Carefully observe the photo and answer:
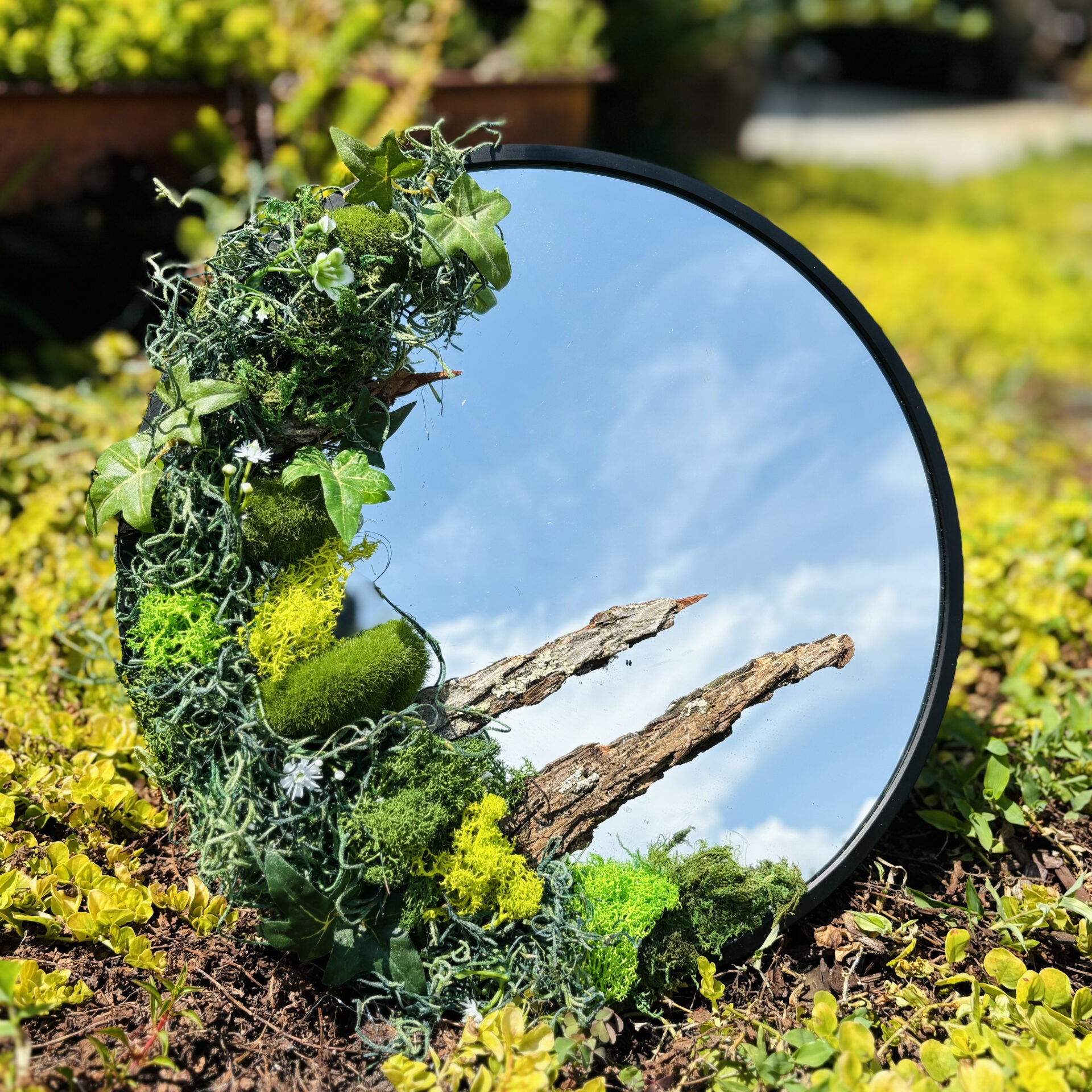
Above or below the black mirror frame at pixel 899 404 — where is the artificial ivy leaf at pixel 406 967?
below

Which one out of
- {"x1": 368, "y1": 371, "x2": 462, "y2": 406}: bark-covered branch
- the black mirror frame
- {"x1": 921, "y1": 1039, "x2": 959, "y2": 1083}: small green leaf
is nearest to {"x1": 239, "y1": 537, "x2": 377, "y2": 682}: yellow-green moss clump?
{"x1": 368, "y1": 371, "x2": 462, "y2": 406}: bark-covered branch

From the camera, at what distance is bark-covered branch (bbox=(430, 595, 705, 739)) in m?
1.37

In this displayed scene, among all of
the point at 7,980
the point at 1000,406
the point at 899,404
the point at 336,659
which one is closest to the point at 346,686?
the point at 336,659

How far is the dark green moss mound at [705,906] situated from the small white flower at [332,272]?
3.07 ft

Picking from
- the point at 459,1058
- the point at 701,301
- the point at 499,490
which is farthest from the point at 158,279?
the point at 459,1058

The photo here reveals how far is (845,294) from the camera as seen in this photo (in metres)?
1.54

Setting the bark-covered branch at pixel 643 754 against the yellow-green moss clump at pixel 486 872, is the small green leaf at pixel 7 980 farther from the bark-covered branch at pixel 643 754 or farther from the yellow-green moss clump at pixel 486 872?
the bark-covered branch at pixel 643 754

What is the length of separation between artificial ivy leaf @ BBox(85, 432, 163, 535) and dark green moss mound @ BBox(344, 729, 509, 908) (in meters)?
0.49

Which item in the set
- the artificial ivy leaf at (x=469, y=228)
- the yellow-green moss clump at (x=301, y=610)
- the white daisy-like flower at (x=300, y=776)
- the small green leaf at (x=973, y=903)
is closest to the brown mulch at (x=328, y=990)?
A: the small green leaf at (x=973, y=903)

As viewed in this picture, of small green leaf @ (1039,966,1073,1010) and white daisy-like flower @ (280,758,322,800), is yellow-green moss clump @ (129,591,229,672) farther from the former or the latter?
small green leaf @ (1039,966,1073,1010)

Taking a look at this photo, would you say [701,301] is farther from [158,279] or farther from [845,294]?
[158,279]

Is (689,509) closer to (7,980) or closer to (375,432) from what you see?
(375,432)

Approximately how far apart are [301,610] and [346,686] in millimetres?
134

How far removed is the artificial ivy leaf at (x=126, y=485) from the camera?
1.28 m
